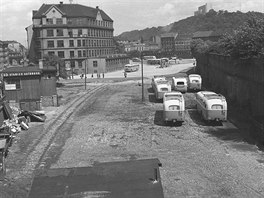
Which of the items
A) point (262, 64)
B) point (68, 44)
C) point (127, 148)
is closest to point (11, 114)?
point (127, 148)

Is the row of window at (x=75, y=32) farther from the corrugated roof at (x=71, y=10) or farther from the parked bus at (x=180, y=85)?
the parked bus at (x=180, y=85)

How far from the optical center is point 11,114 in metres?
34.4

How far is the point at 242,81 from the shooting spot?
35094 mm

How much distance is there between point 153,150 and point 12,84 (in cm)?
2331

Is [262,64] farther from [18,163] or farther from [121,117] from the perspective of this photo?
[18,163]

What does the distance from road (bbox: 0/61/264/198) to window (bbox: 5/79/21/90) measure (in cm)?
647

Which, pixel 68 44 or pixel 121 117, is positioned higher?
pixel 68 44

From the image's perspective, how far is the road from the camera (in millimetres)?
17734

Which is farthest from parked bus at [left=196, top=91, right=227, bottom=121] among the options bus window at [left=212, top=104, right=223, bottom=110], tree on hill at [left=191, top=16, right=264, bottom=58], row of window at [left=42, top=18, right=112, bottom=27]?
row of window at [left=42, top=18, right=112, bottom=27]

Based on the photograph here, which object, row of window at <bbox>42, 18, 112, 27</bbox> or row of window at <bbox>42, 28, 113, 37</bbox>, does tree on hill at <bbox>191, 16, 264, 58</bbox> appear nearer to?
row of window at <bbox>42, 28, 113, 37</bbox>

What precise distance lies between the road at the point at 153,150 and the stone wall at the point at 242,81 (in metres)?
3.42

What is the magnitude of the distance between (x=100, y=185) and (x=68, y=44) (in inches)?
3674

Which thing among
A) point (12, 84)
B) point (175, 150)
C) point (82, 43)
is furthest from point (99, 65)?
point (175, 150)

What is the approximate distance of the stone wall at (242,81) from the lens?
96.0 feet
